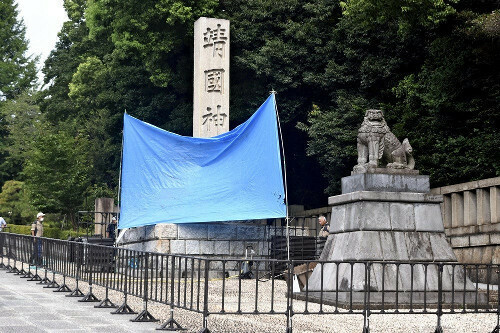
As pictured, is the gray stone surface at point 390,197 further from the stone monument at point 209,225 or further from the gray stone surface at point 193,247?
the gray stone surface at point 193,247

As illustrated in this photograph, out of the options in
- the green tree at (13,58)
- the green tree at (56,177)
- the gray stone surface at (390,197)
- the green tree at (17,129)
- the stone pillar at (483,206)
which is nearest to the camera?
the gray stone surface at (390,197)

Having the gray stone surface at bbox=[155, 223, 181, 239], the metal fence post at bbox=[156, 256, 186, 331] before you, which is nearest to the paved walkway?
the metal fence post at bbox=[156, 256, 186, 331]

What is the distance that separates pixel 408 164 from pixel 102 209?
690 inches

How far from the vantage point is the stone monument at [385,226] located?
14.2 meters

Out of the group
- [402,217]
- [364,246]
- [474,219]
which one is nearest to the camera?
[364,246]

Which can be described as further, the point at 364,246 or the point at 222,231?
the point at 222,231

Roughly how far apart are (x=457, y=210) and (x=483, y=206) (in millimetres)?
1307

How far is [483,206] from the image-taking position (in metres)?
19.5

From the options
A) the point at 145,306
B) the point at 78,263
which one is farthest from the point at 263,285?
the point at 145,306

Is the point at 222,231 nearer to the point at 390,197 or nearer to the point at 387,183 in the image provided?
the point at 387,183

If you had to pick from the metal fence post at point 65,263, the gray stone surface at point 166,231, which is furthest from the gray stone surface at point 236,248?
the metal fence post at point 65,263

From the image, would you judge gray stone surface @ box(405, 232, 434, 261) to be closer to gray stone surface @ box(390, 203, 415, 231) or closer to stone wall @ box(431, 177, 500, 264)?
gray stone surface @ box(390, 203, 415, 231)

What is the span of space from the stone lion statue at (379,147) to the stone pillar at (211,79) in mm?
9495

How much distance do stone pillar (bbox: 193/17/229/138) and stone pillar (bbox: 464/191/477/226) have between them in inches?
299
